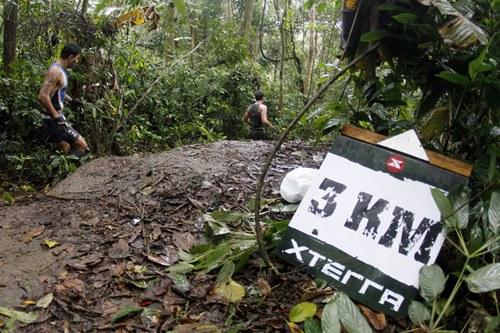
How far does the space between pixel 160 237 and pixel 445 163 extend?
1.61 metres

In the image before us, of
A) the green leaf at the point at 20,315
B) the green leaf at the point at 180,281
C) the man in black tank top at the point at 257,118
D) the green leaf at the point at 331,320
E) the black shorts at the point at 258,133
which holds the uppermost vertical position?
the green leaf at the point at 331,320

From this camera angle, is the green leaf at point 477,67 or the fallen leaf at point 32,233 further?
the fallen leaf at point 32,233

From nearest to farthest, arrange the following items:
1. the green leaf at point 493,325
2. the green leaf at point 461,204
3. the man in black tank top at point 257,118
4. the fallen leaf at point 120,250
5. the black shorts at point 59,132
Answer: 1. the green leaf at point 493,325
2. the green leaf at point 461,204
3. the fallen leaf at point 120,250
4. the black shorts at point 59,132
5. the man in black tank top at point 257,118

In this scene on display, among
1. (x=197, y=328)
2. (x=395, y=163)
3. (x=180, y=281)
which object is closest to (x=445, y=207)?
(x=395, y=163)

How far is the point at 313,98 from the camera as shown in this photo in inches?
76.7

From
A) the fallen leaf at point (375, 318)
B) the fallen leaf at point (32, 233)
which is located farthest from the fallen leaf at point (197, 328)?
the fallen leaf at point (32, 233)

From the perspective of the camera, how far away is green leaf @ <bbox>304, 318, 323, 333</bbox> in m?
1.61

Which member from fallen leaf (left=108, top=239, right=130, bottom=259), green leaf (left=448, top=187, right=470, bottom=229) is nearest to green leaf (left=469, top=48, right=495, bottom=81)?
green leaf (left=448, top=187, right=470, bottom=229)

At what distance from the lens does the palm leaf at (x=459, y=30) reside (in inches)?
60.0

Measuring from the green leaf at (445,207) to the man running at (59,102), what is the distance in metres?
3.90

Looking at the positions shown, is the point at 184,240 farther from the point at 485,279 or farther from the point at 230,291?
the point at 485,279

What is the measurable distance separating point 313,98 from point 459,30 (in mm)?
655

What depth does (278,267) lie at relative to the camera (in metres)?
2.07

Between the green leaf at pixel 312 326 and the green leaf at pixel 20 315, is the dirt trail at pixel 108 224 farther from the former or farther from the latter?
the green leaf at pixel 312 326
